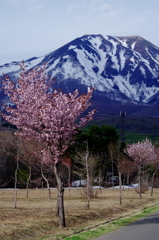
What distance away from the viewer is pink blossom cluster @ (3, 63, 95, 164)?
18.8m

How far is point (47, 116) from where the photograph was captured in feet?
61.0

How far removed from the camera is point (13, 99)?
1958 centimetres

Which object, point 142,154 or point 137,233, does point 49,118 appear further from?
point 142,154

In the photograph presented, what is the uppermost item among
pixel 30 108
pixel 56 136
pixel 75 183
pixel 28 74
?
pixel 28 74

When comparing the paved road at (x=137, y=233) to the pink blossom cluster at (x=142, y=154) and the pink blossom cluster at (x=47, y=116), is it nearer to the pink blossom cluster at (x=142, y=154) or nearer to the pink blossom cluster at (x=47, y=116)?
the pink blossom cluster at (x=47, y=116)

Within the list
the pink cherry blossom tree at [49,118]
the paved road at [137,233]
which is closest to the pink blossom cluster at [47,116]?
the pink cherry blossom tree at [49,118]

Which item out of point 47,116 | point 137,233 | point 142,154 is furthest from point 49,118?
point 142,154

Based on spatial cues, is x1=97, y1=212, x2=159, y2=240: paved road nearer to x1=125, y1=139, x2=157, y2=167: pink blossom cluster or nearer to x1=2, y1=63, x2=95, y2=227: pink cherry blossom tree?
x1=2, y1=63, x2=95, y2=227: pink cherry blossom tree

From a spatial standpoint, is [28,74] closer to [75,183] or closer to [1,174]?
[1,174]

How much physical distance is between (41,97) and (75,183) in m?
54.0

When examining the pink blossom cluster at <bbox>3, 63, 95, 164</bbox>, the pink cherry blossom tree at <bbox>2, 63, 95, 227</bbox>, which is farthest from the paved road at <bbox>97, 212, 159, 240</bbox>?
the pink blossom cluster at <bbox>3, 63, 95, 164</bbox>

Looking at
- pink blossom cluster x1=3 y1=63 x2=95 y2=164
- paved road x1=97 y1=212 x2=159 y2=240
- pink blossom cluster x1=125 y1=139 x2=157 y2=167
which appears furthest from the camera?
pink blossom cluster x1=125 y1=139 x2=157 y2=167

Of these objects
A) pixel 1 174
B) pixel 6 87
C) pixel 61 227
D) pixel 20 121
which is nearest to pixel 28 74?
pixel 6 87

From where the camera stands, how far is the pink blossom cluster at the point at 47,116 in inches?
739
